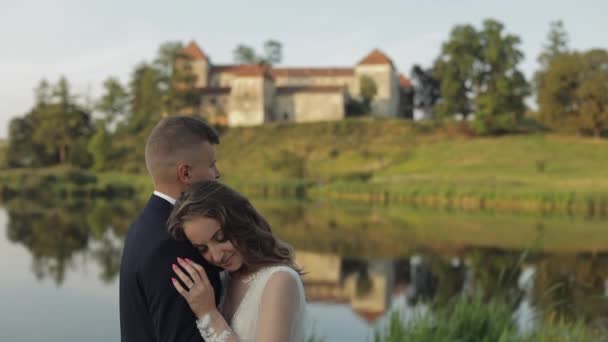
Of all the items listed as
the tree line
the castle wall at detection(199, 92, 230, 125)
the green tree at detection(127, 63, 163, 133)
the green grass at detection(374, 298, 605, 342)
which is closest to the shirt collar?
the green grass at detection(374, 298, 605, 342)

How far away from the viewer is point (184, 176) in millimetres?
1816

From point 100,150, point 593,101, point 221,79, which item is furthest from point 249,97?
point 593,101

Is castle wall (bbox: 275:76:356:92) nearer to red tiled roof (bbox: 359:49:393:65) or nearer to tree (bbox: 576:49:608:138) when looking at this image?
red tiled roof (bbox: 359:49:393:65)

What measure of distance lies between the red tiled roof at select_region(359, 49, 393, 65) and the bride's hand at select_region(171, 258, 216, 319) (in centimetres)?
6359

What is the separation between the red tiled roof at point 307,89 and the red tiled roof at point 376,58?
243 inches

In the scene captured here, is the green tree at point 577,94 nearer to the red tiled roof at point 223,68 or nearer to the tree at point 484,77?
the tree at point 484,77

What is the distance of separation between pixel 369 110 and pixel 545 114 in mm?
21550

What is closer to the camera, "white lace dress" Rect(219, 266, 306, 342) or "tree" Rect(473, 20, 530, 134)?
"white lace dress" Rect(219, 266, 306, 342)

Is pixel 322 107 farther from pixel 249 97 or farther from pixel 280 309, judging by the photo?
pixel 280 309

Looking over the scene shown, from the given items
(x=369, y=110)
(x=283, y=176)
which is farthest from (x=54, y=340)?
(x=369, y=110)

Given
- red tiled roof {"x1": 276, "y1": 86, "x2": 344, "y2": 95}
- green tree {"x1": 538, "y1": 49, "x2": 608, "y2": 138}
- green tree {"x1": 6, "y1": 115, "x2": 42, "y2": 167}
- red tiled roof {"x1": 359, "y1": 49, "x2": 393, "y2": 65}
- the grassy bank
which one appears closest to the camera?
the grassy bank

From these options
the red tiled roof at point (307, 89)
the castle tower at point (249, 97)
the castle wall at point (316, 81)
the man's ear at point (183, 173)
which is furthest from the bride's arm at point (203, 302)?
the castle wall at point (316, 81)

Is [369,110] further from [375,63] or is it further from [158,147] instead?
[158,147]

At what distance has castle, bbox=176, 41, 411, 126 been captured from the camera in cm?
5872
